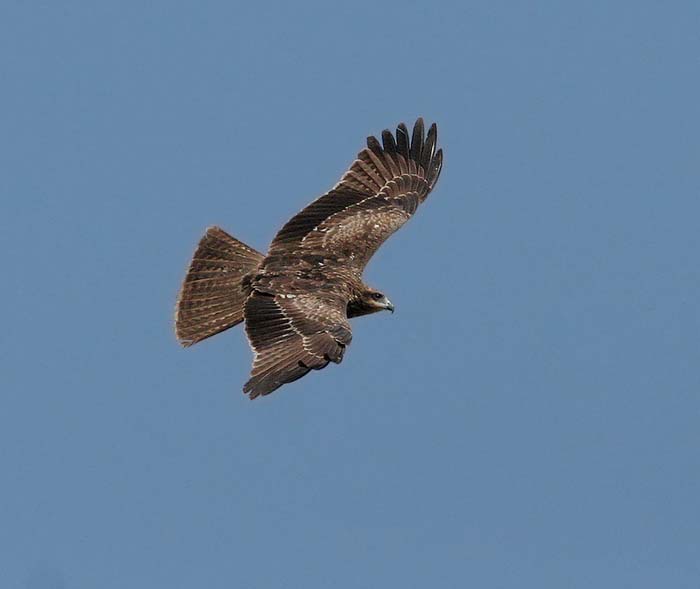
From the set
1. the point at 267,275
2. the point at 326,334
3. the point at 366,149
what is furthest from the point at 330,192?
the point at 326,334

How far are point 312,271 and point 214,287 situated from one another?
3.73ft

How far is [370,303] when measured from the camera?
21.4 meters

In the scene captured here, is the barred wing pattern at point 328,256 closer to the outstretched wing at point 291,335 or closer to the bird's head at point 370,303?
the outstretched wing at point 291,335

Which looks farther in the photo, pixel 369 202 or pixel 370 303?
pixel 369 202

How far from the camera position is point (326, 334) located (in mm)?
19281

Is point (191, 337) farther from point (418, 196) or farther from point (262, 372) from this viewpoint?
point (418, 196)

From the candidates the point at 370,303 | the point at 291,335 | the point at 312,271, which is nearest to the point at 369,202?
the point at 312,271

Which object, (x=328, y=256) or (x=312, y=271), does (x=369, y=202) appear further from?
(x=312, y=271)

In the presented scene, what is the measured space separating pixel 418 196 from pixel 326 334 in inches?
209

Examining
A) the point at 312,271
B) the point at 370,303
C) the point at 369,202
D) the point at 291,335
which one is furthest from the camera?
the point at 369,202

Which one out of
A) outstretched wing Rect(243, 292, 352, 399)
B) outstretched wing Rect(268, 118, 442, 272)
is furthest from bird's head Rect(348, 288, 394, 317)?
outstretched wing Rect(268, 118, 442, 272)

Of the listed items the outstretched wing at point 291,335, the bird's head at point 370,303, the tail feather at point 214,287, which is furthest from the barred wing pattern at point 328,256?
the tail feather at point 214,287

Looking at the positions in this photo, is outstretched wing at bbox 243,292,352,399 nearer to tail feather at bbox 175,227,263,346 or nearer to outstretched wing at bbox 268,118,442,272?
tail feather at bbox 175,227,263,346

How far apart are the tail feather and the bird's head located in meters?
1.23
